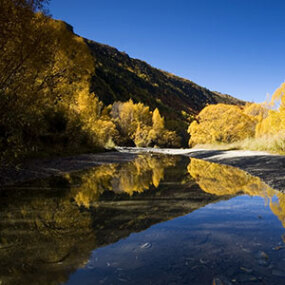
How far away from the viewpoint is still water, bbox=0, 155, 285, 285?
1753mm

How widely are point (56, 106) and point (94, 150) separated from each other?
598 centimetres

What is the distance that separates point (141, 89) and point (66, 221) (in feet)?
338

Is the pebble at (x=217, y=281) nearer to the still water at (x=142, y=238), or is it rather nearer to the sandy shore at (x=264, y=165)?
the still water at (x=142, y=238)

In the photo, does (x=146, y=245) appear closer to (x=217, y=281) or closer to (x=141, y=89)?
(x=217, y=281)

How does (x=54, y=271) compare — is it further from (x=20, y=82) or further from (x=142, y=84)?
(x=142, y=84)

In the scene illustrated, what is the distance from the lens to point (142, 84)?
11681 cm

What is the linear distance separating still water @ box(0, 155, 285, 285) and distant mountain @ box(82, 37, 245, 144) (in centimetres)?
2463

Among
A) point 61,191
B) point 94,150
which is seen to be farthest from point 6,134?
point 94,150

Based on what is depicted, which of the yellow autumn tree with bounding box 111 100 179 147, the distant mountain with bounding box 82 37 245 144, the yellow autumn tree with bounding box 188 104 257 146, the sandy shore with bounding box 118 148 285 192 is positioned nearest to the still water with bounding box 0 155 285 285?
the sandy shore with bounding box 118 148 285 192

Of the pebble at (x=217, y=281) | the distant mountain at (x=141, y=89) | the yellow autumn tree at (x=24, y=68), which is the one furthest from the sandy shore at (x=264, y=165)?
the distant mountain at (x=141, y=89)

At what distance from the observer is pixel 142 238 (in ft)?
8.12

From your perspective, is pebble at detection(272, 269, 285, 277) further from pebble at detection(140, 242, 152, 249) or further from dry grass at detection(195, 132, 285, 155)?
dry grass at detection(195, 132, 285, 155)

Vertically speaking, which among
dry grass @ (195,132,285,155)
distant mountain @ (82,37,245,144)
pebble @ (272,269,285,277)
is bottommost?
pebble @ (272,269,285,277)

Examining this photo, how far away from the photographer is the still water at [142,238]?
1753mm
